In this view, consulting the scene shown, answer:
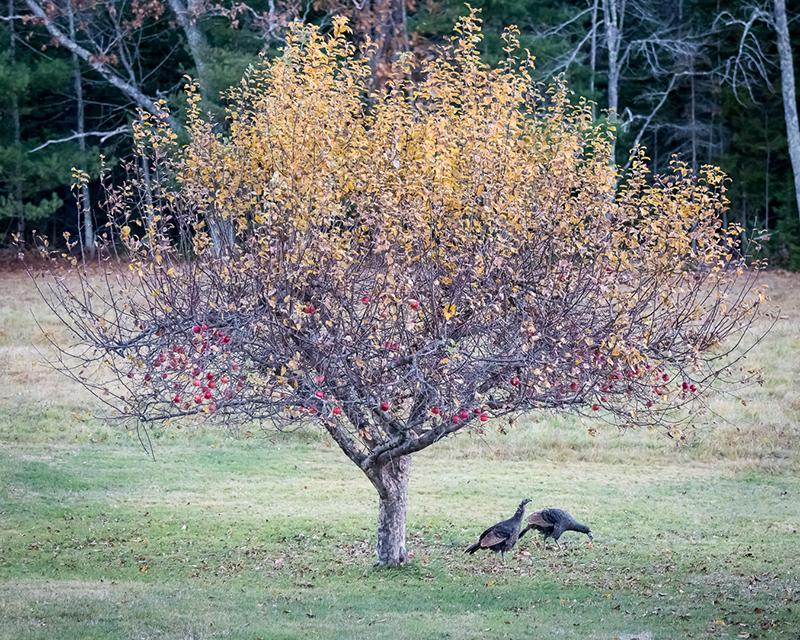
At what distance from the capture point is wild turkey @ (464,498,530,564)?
35.2 feet

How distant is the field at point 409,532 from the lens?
8.41 m

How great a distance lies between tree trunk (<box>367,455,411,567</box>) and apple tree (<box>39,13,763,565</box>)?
1304mm

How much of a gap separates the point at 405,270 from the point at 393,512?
11.2 ft

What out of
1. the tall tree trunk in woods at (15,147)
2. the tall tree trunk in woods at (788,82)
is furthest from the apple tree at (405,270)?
the tall tree trunk in woods at (15,147)

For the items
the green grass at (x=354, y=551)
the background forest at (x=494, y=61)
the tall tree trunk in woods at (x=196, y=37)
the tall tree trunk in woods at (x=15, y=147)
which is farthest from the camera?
the tall tree trunk in woods at (x=15, y=147)

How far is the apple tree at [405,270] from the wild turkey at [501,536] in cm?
209

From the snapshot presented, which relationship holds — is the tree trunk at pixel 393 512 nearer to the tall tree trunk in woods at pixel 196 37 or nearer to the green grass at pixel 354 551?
the green grass at pixel 354 551

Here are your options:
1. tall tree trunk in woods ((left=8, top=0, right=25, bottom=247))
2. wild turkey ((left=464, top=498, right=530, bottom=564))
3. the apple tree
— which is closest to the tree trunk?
wild turkey ((left=464, top=498, right=530, bottom=564))

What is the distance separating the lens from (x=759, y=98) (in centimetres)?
3177

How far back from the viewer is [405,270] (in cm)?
823

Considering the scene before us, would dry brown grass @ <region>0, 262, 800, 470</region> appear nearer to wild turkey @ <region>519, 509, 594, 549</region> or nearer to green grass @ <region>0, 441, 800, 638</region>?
green grass @ <region>0, 441, 800, 638</region>

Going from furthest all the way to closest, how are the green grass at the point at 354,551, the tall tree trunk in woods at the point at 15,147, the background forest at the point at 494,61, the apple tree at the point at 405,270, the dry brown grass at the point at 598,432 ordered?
the tall tree trunk in woods at the point at 15,147, the background forest at the point at 494,61, the dry brown grass at the point at 598,432, the green grass at the point at 354,551, the apple tree at the point at 405,270

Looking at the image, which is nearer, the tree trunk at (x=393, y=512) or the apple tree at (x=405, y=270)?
the apple tree at (x=405, y=270)

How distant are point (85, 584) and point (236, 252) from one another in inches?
156
